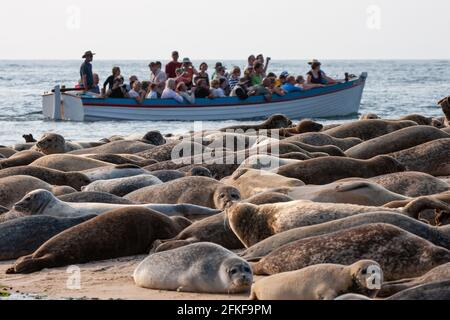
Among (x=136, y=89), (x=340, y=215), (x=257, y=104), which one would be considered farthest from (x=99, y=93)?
(x=340, y=215)

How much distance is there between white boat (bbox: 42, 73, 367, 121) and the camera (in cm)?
2405

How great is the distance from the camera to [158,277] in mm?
6047

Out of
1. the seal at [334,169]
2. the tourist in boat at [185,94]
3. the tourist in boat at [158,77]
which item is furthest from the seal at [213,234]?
the tourist in boat at [185,94]

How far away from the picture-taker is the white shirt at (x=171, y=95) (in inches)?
935

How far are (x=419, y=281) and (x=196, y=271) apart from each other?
1.35m

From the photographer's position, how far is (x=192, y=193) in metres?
8.64

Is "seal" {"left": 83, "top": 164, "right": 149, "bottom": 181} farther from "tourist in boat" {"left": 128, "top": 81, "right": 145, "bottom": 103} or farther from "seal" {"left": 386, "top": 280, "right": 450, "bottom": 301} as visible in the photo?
"tourist in boat" {"left": 128, "top": 81, "right": 145, "bottom": 103}

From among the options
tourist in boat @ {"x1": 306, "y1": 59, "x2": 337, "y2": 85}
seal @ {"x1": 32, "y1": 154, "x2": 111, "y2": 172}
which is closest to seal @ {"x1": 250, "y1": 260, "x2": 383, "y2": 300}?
seal @ {"x1": 32, "y1": 154, "x2": 111, "y2": 172}

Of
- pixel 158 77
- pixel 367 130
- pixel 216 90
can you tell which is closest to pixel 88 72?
pixel 158 77

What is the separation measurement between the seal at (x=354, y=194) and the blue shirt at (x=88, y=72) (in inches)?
596

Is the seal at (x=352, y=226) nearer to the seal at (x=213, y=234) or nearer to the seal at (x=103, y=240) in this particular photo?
the seal at (x=213, y=234)

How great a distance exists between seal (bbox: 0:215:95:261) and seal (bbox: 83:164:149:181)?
104 inches

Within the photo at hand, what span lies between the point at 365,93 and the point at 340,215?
35025 mm

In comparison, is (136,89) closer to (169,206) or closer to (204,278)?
(169,206)
